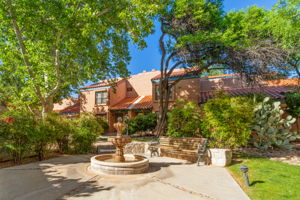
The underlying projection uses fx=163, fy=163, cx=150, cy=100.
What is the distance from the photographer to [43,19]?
10.1m

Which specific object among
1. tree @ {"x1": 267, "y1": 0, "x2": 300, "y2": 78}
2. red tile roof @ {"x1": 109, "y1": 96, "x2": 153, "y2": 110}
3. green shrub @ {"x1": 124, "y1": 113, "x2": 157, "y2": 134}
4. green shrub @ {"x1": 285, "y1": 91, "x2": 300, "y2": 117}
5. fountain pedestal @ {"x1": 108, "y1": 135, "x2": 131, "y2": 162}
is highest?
tree @ {"x1": 267, "y1": 0, "x2": 300, "y2": 78}

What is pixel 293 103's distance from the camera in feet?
44.0

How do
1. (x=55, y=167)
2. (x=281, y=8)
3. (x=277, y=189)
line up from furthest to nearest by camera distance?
1. (x=281, y=8)
2. (x=55, y=167)
3. (x=277, y=189)

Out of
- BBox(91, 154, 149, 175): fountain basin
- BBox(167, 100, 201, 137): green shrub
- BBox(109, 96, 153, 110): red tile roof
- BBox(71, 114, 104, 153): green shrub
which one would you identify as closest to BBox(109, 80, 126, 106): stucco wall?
BBox(109, 96, 153, 110): red tile roof

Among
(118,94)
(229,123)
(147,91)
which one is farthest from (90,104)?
(229,123)

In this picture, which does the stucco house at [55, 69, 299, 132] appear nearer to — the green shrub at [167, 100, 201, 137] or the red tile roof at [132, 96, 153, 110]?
the red tile roof at [132, 96, 153, 110]

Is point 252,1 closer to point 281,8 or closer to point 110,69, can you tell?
point 281,8

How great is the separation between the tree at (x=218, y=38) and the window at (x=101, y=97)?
456 inches

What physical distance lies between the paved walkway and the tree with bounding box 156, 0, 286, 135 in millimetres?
7207

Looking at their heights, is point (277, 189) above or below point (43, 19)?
below

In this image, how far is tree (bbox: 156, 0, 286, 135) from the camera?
32.9 feet

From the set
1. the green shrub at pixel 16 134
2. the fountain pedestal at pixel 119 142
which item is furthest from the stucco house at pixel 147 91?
the fountain pedestal at pixel 119 142

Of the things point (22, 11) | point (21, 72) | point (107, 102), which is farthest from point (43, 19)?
point (107, 102)

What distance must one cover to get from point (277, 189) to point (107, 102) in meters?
19.9
